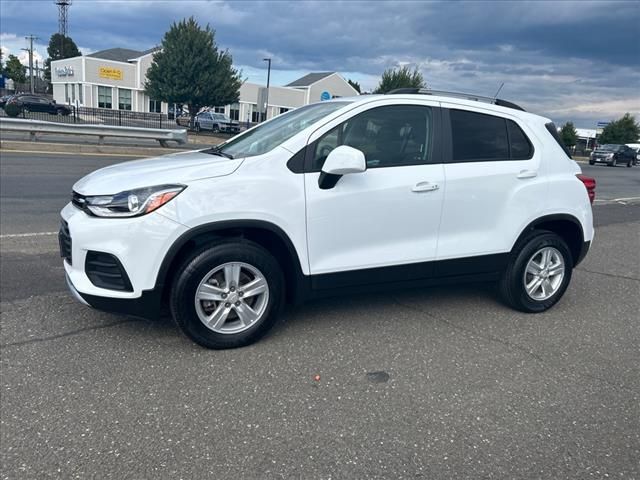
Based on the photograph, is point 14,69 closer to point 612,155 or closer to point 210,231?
point 612,155

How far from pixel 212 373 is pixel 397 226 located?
1687 mm

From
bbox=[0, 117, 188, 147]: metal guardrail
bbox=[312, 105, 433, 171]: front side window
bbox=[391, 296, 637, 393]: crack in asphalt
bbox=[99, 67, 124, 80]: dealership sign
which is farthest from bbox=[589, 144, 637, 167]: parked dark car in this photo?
bbox=[99, 67, 124, 80]: dealership sign

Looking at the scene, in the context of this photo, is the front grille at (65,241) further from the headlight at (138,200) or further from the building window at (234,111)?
the building window at (234,111)

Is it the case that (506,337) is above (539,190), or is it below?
below

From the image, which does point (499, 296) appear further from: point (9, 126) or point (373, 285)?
point (9, 126)

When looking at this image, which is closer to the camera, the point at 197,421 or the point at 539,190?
the point at 197,421

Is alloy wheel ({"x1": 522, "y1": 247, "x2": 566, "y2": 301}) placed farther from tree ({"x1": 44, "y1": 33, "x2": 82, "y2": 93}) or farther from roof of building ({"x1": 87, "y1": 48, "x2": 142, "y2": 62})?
tree ({"x1": 44, "y1": 33, "x2": 82, "y2": 93})

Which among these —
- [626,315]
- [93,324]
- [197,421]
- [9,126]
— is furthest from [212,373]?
[9,126]

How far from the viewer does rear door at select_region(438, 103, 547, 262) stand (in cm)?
415

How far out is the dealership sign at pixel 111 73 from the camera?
5822 centimetres

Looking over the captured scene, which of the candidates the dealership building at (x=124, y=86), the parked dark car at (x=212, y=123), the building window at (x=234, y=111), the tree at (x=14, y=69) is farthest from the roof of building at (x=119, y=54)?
the tree at (x=14, y=69)

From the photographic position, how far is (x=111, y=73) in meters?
58.6

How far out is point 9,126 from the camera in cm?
1702

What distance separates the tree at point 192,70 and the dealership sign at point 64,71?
31177 millimetres
